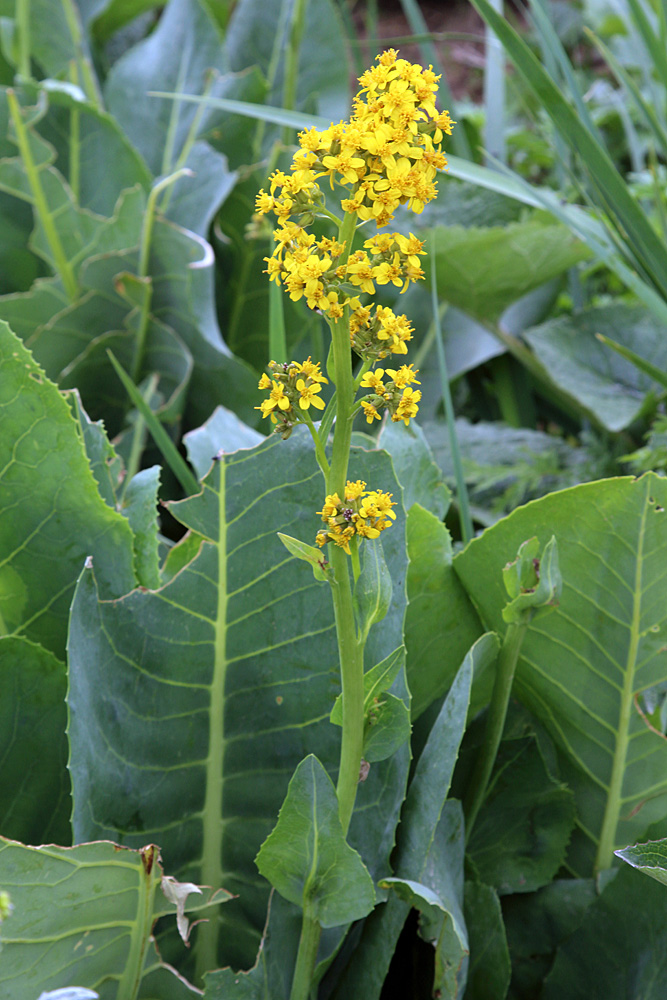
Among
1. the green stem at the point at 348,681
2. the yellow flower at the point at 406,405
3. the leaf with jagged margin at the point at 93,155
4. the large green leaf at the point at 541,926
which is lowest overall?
the large green leaf at the point at 541,926

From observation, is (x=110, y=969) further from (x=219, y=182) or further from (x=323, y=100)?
(x=323, y=100)

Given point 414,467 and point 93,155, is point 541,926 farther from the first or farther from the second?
point 93,155

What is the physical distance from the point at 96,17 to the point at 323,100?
1.71 feet

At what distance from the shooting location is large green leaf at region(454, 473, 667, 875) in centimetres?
65

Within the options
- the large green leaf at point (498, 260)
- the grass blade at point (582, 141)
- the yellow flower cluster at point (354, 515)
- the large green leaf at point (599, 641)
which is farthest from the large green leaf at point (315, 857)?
the large green leaf at point (498, 260)

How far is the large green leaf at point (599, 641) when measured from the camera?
652 millimetres

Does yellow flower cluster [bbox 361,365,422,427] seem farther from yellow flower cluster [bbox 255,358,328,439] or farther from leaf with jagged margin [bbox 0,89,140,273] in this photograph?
leaf with jagged margin [bbox 0,89,140,273]

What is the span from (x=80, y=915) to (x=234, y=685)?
0.18 m

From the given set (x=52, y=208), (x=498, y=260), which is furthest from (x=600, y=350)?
(x=52, y=208)

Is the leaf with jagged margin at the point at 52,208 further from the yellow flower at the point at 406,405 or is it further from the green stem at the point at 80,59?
the yellow flower at the point at 406,405

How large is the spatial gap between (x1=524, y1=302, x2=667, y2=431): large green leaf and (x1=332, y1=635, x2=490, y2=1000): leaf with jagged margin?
72 centimetres

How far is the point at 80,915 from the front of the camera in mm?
527

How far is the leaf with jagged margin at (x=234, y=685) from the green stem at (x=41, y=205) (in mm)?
683

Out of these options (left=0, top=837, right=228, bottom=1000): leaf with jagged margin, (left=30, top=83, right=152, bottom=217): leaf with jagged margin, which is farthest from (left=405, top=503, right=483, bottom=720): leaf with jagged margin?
(left=30, top=83, right=152, bottom=217): leaf with jagged margin
